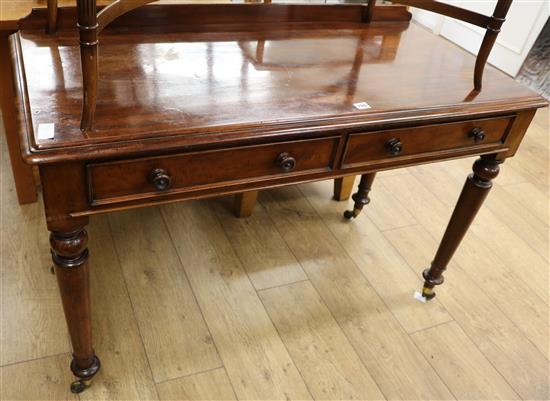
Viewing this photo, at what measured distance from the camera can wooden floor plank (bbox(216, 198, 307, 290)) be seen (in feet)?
5.76

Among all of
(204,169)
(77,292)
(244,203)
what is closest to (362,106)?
(204,169)

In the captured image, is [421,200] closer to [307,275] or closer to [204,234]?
[307,275]

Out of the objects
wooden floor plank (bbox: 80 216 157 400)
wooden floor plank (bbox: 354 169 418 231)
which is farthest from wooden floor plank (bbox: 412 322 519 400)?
wooden floor plank (bbox: 80 216 157 400)

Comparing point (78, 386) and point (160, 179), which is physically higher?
point (160, 179)

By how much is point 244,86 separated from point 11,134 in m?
0.99

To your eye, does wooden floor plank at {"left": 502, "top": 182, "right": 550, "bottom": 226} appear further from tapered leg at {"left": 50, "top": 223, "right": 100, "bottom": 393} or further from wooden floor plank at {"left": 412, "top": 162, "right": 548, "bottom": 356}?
tapered leg at {"left": 50, "top": 223, "right": 100, "bottom": 393}

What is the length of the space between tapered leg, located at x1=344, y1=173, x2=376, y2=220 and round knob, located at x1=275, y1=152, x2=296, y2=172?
32.3 inches

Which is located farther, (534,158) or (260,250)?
(534,158)

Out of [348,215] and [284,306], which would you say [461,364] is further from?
[348,215]

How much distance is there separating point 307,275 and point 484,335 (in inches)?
23.8

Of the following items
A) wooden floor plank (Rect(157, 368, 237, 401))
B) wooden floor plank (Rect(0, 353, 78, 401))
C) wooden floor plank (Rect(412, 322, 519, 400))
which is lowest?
wooden floor plank (Rect(0, 353, 78, 401))

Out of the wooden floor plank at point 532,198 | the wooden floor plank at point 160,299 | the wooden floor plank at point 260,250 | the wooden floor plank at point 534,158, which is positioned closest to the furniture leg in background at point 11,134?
the wooden floor plank at point 160,299

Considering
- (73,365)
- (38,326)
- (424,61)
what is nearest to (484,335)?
(424,61)

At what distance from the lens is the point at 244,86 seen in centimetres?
115
